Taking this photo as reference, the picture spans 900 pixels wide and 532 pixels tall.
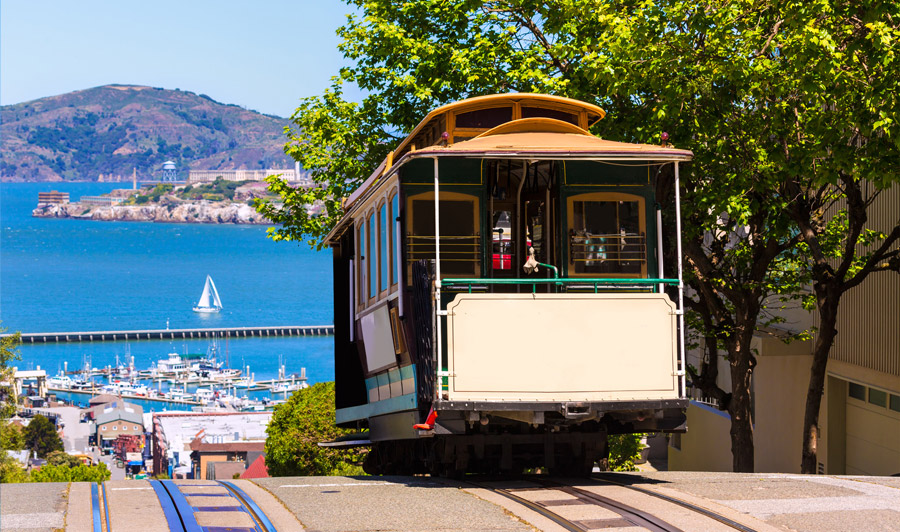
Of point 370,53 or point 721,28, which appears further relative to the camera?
point 370,53

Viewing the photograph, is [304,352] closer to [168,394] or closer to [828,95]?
[168,394]

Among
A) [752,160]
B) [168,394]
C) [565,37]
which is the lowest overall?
[168,394]

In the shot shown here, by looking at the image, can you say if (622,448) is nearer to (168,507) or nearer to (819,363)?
(819,363)

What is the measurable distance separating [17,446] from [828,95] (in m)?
63.4

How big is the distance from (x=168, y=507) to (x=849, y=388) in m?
17.2

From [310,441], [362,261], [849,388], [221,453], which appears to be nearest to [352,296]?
[362,261]

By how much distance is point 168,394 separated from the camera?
164 m

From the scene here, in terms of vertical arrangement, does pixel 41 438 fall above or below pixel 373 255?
below

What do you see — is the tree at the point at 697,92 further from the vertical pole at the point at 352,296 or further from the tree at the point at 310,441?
the tree at the point at 310,441

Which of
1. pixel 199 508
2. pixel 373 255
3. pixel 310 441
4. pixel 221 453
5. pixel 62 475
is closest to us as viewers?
pixel 199 508

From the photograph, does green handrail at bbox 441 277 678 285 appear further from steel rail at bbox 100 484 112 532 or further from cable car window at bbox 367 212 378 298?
steel rail at bbox 100 484 112 532

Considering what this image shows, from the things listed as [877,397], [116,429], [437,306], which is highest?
[437,306]

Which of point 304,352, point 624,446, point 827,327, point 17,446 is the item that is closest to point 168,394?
point 304,352

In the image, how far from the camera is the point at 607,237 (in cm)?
1268
